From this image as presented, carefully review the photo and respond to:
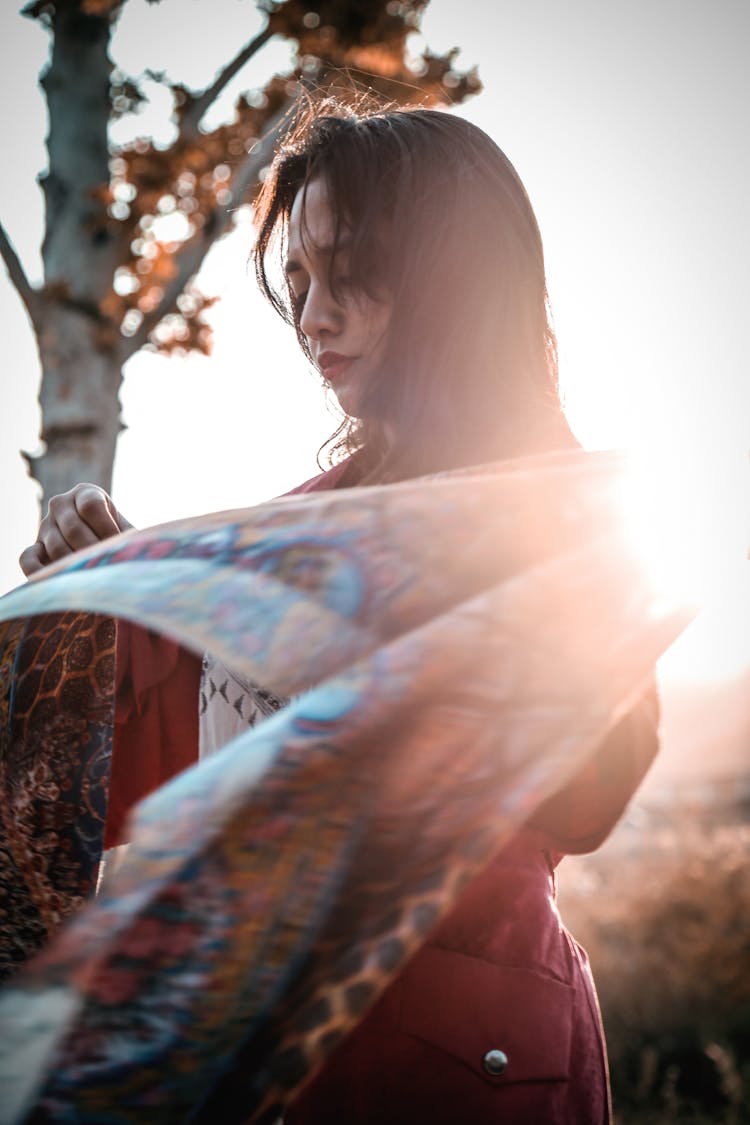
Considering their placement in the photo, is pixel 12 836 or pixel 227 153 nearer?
pixel 12 836

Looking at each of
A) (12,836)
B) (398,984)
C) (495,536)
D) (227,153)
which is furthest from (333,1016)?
(227,153)

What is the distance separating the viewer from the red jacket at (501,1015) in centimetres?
80

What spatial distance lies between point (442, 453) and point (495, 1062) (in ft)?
2.50

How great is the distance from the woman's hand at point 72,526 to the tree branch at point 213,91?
315 cm

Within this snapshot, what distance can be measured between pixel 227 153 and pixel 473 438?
3.21 metres

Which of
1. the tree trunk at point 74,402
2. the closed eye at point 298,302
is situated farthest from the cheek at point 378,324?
the tree trunk at point 74,402

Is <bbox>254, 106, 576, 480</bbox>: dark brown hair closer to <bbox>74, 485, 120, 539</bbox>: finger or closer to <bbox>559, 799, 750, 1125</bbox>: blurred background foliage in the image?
<bbox>74, 485, 120, 539</bbox>: finger

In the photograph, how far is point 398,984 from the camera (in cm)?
83

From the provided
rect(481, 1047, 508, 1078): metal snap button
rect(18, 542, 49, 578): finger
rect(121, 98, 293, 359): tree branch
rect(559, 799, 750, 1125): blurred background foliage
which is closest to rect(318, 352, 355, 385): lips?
rect(18, 542, 49, 578): finger

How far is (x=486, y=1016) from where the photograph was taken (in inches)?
32.1

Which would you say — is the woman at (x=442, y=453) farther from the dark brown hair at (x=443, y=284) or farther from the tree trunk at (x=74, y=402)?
the tree trunk at (x=74, y=402)

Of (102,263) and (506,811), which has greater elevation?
(102,263)

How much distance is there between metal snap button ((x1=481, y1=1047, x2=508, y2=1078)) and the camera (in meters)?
0.80

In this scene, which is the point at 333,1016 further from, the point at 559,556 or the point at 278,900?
the point at 559,556
